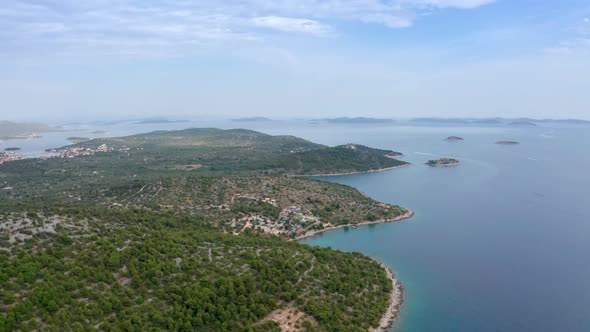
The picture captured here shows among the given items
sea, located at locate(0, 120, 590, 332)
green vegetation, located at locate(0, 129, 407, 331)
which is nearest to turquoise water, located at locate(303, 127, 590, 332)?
sea, located at locate(0, 120, 590, 332)

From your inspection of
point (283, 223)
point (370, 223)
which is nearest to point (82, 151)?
point (283, 223)

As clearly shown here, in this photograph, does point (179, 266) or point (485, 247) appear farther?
point (485, 247)

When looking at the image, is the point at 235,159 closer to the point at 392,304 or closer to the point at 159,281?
the point at 392,304

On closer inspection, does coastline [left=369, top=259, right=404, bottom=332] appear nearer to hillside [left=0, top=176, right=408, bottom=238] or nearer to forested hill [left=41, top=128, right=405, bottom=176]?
hillside [left=0, top=176, right=408, bottom=238]

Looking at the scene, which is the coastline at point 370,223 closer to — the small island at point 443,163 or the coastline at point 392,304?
the coastline at point 392,304

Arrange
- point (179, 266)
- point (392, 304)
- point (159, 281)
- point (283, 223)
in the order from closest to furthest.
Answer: point (159, 281) → point (179, 266) → point (392, 304) → point (283, 223)

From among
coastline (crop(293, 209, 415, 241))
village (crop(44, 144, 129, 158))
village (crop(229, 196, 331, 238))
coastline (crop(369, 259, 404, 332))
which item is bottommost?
coastline (crop(369, 259, 404, 332))

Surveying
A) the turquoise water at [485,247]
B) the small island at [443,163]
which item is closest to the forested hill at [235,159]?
the turquoise water at [485,247]

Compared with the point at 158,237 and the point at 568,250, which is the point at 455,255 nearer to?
the point at 568,250

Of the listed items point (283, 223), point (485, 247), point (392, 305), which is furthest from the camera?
point (283, 223)
